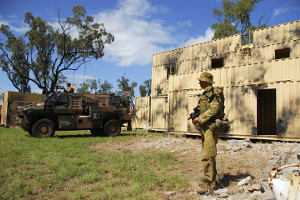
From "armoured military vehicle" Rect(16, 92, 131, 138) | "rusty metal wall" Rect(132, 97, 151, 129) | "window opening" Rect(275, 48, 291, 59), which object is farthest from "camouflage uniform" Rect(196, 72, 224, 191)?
"rusty metal wall" Rect(132, 97, 151, 129)

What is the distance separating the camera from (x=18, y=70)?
24.4 metres

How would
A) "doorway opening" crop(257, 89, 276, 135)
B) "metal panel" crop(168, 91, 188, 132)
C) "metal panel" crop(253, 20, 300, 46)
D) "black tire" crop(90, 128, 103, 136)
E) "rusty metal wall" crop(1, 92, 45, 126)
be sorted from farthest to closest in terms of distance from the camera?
1. "rusty metal wall" crop(1, 92, 45, 126)
2. "black tire" crop(90, 128, 103, 136)
3. "doorway opening" crop(257, 89, 276, 135)
4. "metal panel" crop(168, 91, 188, 132)
5. "metal panel" crop(253, 20, 300, 46)

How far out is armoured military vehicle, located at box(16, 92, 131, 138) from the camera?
10.0m

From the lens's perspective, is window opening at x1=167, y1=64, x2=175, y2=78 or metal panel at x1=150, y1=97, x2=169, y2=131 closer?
metal panel at x1=150, y1=97, x2=169, y2=131

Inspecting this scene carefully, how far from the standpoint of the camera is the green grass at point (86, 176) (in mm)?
3704

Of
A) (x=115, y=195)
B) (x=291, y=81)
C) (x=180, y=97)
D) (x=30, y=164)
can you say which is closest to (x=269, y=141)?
(x=291, y=81)

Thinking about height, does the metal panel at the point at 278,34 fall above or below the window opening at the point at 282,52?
above

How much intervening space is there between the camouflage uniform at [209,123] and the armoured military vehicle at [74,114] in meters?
7.94

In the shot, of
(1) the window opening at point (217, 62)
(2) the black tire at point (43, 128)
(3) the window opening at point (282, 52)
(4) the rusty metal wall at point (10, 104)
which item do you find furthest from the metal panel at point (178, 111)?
(4) the rusty metal wall at point (10, 104)

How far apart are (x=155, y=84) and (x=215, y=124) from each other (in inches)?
497

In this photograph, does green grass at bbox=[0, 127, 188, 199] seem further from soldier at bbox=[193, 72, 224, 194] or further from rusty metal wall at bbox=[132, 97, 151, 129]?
rusty metal wall at bbox=[132, 97, 151, 129]

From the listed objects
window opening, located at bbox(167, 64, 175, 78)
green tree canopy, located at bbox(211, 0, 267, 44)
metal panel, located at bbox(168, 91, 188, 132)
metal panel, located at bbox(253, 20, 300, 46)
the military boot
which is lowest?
the military boot

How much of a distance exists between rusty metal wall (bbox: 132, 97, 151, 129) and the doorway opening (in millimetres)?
7604

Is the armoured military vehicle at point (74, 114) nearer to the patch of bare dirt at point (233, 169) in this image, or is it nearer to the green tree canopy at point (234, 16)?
the patch of bare dirt at point (233, 169)
